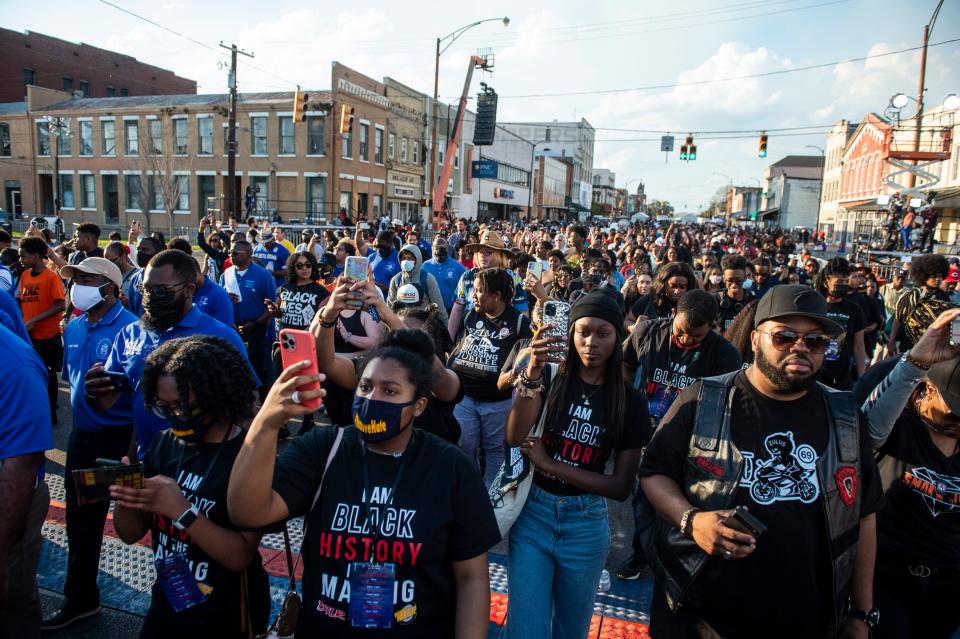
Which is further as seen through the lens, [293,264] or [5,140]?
[5,140]

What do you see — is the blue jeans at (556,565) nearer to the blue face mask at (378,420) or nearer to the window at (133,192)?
the blue face mask at (378,420)

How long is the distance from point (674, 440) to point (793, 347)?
580 millimetres

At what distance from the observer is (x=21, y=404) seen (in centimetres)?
232

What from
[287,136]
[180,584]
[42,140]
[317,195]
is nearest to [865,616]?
[180,584]

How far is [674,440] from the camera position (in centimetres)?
234

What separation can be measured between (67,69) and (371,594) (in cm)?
6053

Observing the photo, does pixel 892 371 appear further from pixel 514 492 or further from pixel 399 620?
pixel 399 620

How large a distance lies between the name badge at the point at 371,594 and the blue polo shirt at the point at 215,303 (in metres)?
3.53

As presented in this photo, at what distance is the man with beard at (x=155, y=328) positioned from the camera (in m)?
3.06

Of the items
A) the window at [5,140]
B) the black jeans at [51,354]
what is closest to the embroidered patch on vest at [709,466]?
the black jeans at [51,354]

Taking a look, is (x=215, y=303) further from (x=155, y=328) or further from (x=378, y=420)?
(x=378, y=420)

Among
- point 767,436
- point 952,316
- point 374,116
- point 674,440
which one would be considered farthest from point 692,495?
point 374,116

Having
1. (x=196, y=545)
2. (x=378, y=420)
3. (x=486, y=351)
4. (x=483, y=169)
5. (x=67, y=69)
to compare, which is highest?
(x=67, y=69)

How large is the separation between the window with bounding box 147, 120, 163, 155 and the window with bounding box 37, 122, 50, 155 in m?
8.62
